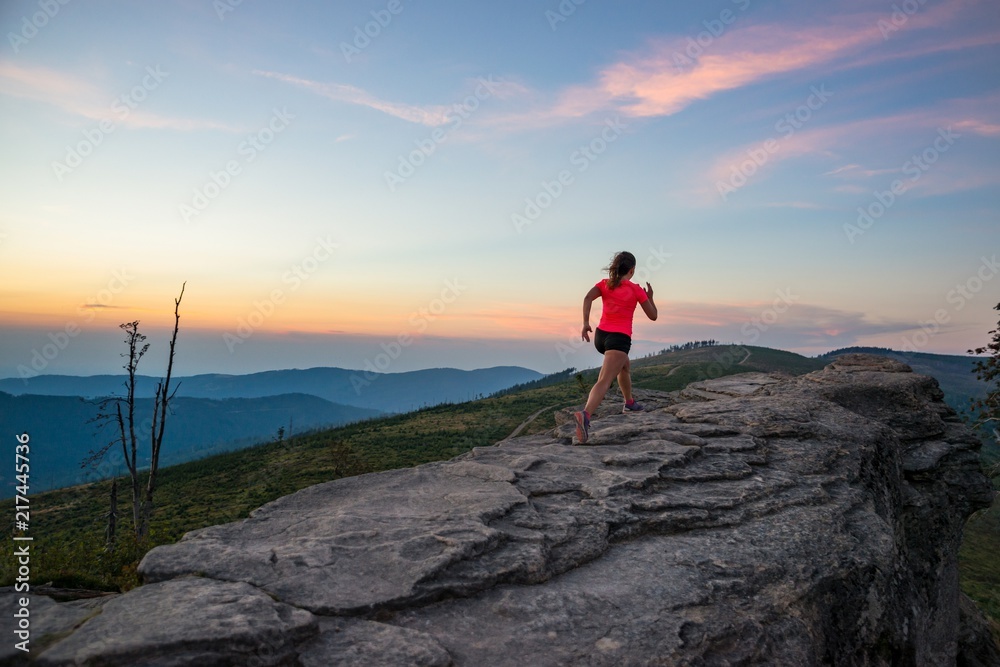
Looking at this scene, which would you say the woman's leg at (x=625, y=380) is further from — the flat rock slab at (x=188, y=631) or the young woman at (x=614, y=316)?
the flat rock slab at (x=188, y=631)

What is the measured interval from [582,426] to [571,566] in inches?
224

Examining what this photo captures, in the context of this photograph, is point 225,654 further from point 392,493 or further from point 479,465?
point 479,465

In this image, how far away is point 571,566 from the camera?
810 cm

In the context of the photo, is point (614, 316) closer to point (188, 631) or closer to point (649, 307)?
point (649, 307)

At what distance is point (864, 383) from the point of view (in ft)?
58.9

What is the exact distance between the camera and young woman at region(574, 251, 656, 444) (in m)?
13.1

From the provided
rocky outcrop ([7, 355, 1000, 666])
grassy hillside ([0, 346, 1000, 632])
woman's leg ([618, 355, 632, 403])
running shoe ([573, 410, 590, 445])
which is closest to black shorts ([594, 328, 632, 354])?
woman's leg ([618, 355, 632, 403])

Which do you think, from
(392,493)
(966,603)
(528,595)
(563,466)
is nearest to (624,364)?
(563,466)

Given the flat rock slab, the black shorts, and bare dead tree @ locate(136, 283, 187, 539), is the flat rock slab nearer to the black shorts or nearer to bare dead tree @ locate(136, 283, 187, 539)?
the black shorts

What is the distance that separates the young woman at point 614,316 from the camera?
13.1 m

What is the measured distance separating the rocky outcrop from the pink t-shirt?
8.89ft

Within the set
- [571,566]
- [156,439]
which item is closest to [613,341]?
Result: [571,566]

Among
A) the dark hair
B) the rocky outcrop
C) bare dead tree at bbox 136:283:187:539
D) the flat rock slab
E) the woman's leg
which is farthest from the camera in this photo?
bare dead tree at bbox 136:283:187:539

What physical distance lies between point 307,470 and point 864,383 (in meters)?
60.9
